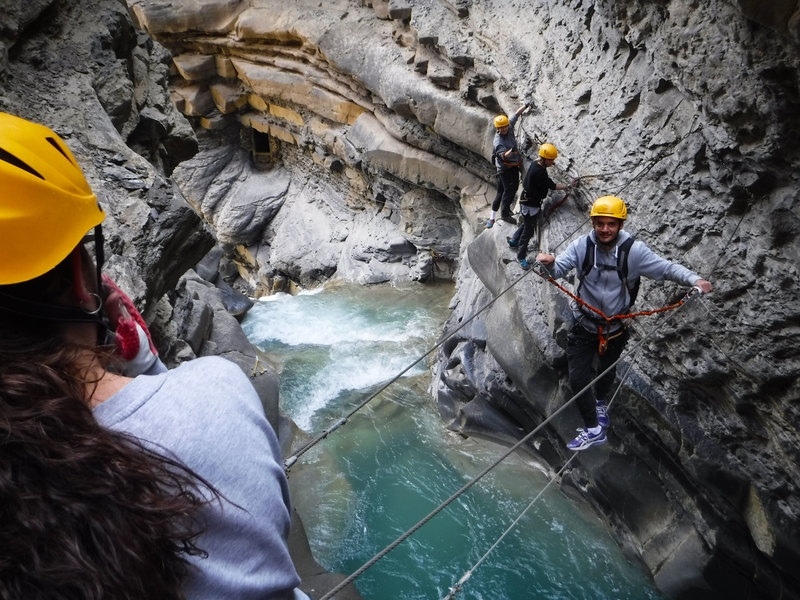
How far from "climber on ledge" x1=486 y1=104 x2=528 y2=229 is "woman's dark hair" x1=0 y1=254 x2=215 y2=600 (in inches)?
260

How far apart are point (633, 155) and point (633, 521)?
3452 mm

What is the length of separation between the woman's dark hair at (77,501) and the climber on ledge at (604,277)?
3.11m

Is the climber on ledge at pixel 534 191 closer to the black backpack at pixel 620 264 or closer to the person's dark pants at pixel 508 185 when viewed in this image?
the person's dark pants at pixel 508 185

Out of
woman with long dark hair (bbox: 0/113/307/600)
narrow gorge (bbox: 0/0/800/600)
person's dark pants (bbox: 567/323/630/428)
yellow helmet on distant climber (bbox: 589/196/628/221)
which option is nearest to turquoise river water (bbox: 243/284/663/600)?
narrow gorge (bbox: 0/0/800/600)

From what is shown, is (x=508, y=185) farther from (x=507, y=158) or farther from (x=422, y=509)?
(x=422, y=509)

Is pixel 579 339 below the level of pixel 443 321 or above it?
above

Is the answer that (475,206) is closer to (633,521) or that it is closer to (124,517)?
(633,521)

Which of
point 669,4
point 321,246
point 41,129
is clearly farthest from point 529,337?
point 321,246

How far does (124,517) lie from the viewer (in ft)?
2.01

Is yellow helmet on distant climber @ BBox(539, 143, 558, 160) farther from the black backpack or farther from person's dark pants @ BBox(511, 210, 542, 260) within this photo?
the black backpack

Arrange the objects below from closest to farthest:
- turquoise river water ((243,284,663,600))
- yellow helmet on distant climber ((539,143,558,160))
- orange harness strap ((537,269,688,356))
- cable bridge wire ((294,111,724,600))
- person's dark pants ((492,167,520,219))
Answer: cable bridge wire ((294,111,724,600)) < orange harness strap ((537,269,688,356)) < turquoise river water ((243,284,663,600)) < yellow helmet on distant climber ((539,143,558,160)) < person's dark pants ((492,167,520,219))

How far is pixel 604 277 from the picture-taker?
3514mm

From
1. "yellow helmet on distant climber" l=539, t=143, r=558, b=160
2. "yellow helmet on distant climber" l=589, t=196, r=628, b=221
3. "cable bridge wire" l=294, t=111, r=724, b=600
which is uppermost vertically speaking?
"yellow helmet on distant climber" l=589, t=196, r=628, b=221

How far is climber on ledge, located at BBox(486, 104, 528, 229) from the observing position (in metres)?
6.67
